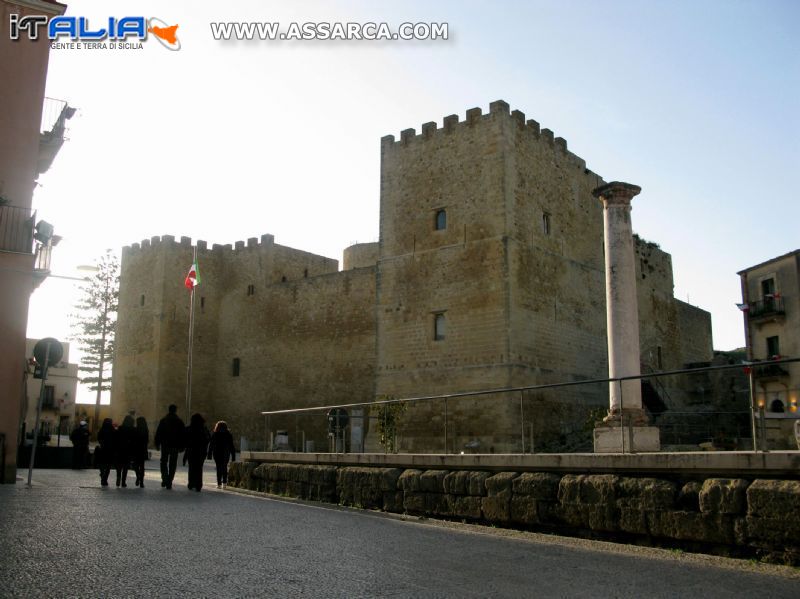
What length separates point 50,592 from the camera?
4.72 metres

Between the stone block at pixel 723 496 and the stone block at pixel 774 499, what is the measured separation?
0.29 feet

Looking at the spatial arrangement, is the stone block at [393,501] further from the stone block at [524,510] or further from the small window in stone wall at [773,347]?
the small window in stone wall at [773,347]

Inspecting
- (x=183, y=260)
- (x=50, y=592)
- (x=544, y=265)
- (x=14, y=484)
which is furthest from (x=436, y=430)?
(x=183, y=260)

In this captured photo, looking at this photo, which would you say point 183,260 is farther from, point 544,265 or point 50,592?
point 50,592

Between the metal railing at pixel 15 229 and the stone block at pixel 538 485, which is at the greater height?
the metal railing at pixel 15 229

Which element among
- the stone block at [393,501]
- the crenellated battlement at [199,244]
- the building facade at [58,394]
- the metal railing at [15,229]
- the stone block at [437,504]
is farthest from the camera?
the building facade at [58,394]

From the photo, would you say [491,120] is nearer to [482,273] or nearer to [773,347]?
[482,273]

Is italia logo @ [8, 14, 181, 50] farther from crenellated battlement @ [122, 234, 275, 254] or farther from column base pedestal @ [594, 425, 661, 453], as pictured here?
crenellated battlement @ [122, 234, 275, 254]

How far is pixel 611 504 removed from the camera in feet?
24.9

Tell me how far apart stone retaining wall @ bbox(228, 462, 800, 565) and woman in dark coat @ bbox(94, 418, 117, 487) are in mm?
4800

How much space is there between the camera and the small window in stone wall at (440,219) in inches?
912

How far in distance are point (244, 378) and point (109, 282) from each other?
64.8ft

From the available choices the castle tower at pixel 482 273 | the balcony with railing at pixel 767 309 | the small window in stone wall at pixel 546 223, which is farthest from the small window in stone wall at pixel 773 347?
the small window in stone wall at pixel 546 223

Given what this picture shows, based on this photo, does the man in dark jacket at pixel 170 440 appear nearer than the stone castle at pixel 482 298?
Yes
